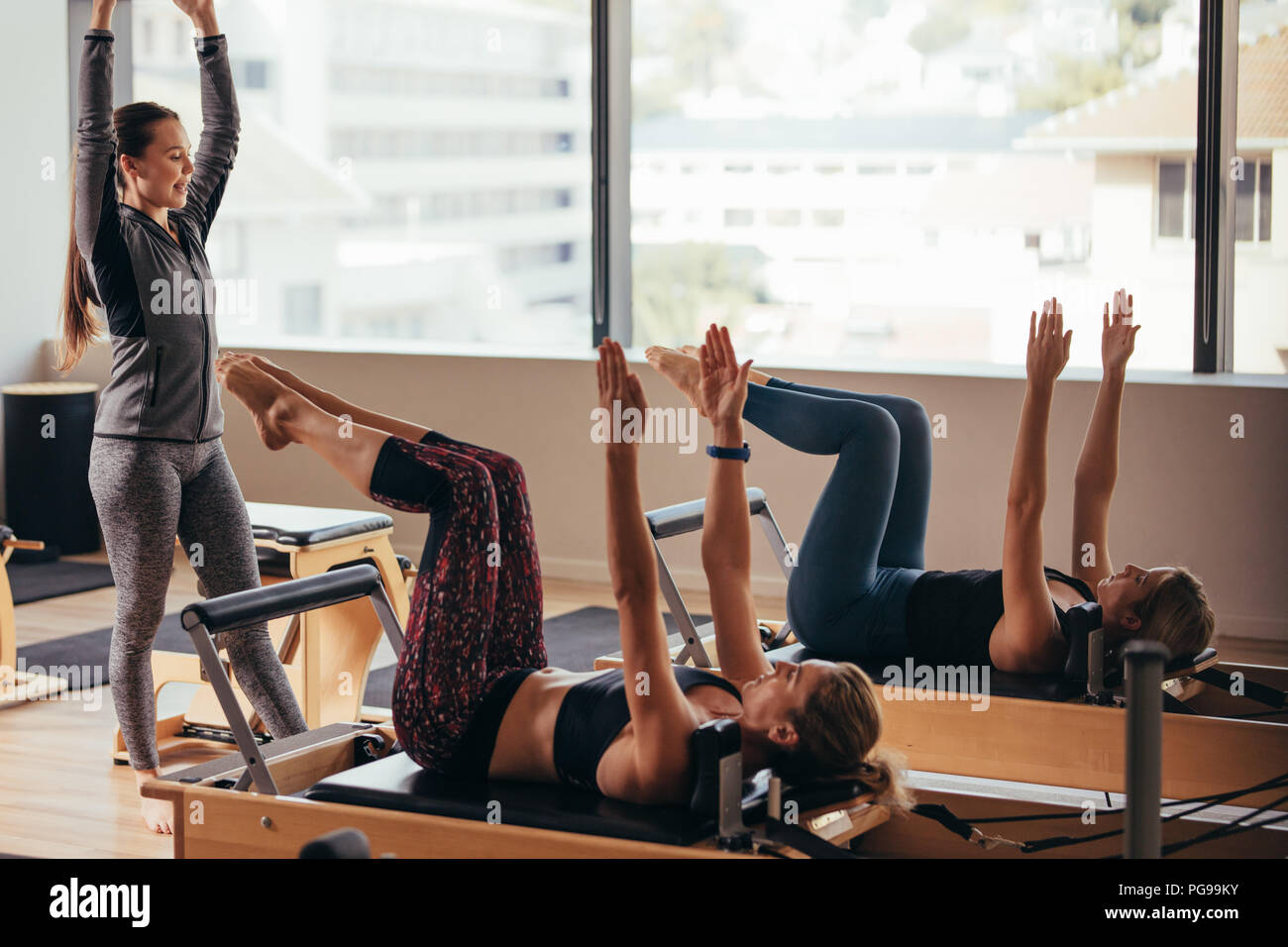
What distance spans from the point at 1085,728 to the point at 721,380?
2.96 ft

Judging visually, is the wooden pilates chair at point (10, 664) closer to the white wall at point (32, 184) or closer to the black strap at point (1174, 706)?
the white wall at point (32, 184)

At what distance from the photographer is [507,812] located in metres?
1.97

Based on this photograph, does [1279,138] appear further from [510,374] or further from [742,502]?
[742,502]

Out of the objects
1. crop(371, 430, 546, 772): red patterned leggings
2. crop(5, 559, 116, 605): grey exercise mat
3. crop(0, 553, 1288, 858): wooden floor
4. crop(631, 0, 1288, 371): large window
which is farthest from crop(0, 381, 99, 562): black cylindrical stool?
crop(371, 430, 546, 772): red patterned leggings

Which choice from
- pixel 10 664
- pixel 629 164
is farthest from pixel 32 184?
pixel 10 664

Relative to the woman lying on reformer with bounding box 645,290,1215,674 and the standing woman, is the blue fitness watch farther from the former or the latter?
the standing woman

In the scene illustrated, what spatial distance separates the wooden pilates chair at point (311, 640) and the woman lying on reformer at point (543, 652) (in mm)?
965

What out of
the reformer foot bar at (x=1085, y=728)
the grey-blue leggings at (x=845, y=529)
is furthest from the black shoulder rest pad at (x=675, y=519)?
the grey-blue leggings at (x=845, y=529)

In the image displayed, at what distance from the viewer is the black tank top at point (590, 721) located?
2.00 meters

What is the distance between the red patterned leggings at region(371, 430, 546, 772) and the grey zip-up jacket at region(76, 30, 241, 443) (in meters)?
0.73

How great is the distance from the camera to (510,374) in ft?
16.8
